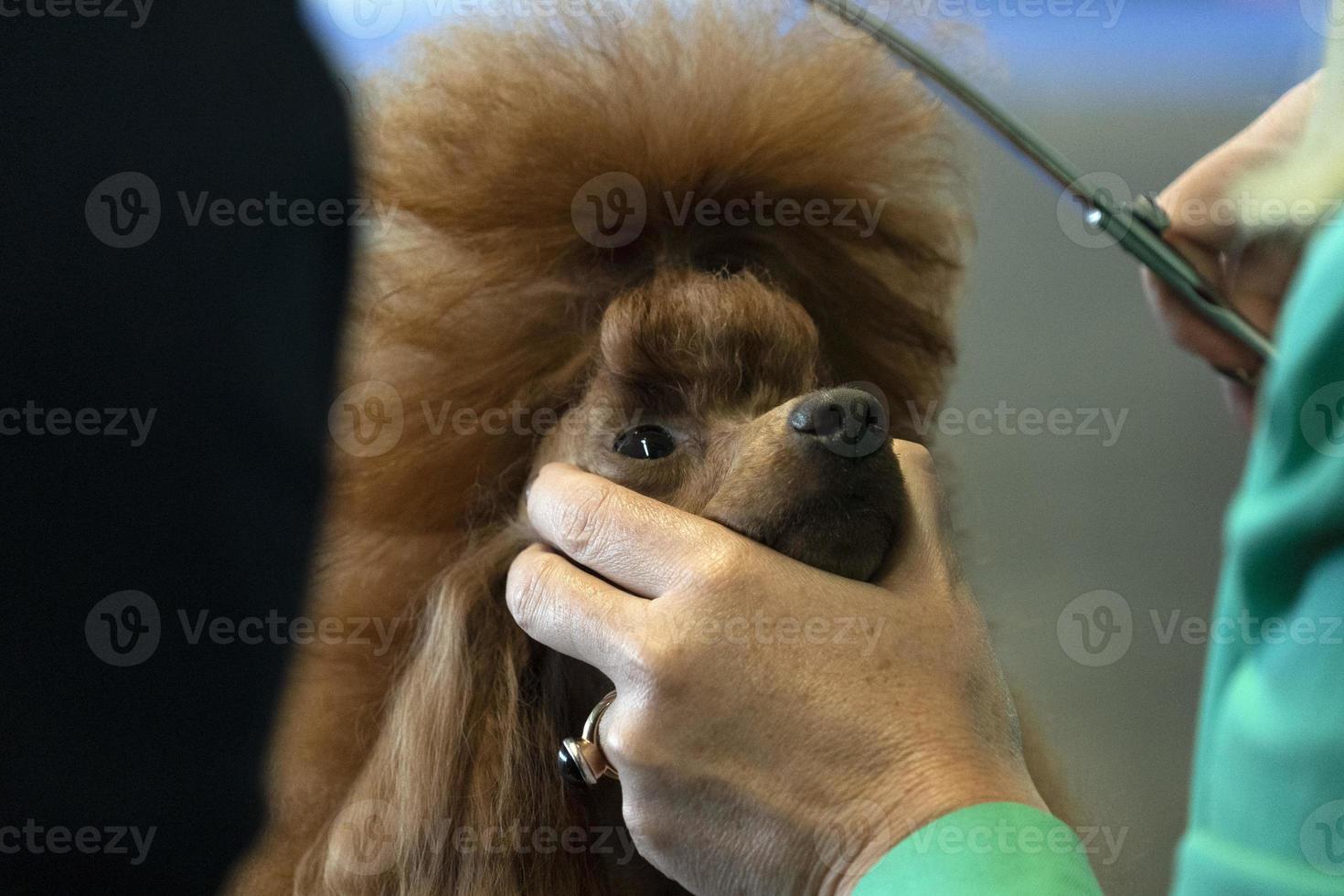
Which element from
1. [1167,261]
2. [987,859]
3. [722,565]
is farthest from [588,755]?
[1167,261]

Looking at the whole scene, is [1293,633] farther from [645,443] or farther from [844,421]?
[645,443]

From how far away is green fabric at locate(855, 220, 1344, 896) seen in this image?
0.31 metres

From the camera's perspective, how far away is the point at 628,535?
2.20 ft

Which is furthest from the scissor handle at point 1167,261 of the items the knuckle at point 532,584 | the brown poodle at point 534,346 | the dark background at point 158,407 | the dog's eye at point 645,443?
the dark background at point 158,407

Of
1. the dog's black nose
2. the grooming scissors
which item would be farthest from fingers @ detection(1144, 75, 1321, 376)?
the dog's black nose

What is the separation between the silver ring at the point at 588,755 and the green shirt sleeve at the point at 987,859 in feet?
0.66

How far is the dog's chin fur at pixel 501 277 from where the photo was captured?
831 millimetres

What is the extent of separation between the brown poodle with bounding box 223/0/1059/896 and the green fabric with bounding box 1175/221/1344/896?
17.6 inches

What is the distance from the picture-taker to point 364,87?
2.86ft

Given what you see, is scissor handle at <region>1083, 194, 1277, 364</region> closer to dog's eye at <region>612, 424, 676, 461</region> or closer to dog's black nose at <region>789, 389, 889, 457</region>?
dog's black nose at <region>789, 389, 889, 457</region>

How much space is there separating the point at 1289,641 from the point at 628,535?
411mm

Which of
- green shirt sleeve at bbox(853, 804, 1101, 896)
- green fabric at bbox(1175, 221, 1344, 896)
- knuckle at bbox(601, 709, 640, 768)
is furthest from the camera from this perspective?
knuckle at bbox(601, 709, 640, 768)

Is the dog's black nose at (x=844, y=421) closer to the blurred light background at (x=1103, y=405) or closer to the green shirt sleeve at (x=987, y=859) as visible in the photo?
the green shirt sleeve at (x=987, y=859)

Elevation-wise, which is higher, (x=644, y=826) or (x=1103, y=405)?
(x=1103, y=405)
